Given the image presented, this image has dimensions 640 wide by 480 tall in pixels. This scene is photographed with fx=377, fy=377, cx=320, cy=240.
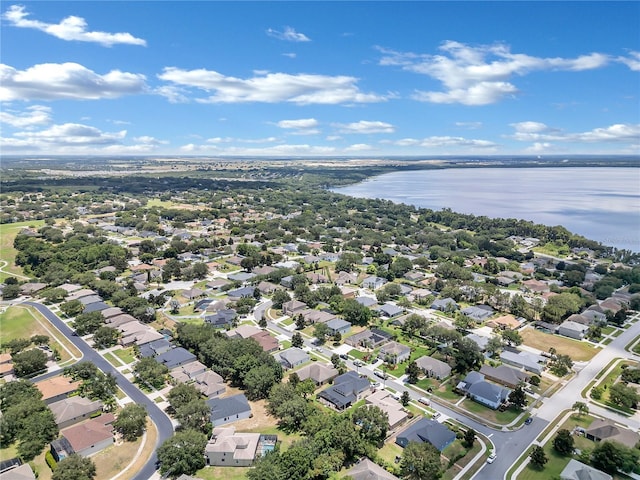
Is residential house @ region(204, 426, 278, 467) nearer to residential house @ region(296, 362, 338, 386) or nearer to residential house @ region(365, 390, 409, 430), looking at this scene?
residential house @ region(296, 362, 338, 386)

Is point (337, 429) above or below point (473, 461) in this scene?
above

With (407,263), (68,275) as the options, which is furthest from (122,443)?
(407,263)

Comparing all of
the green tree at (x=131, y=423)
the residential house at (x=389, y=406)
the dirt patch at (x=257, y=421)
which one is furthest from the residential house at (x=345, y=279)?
the green tree at (x=131, y=423)

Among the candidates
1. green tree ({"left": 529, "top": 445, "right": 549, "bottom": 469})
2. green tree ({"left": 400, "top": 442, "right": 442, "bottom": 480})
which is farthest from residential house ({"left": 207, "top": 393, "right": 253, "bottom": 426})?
green tree ({"left": 529, "top": 445, "right": 549, "bottom": 469})

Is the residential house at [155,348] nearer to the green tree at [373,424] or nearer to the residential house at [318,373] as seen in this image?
the residential house at [318,373]

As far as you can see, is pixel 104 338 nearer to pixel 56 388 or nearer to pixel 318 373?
pixel 56 388

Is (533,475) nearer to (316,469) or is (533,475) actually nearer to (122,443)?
(316,469)
